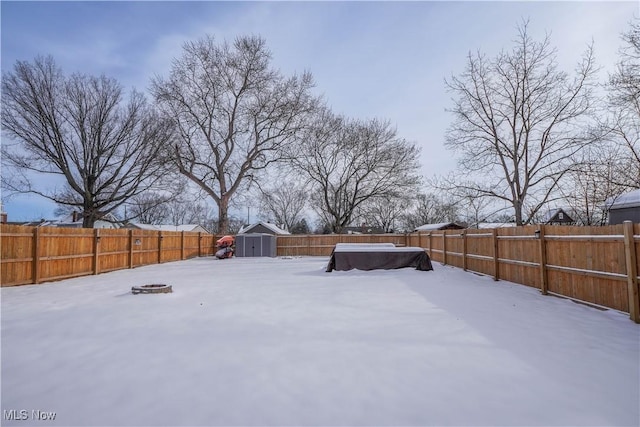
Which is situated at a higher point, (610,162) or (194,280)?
(610,162)

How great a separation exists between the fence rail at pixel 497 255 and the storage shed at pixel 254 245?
5651mm

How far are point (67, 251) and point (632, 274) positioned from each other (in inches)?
504

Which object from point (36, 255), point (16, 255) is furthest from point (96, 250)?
point (16, 255)

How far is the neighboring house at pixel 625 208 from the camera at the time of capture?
10.6m

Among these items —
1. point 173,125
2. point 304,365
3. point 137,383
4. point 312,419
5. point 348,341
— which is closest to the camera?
point 312,419

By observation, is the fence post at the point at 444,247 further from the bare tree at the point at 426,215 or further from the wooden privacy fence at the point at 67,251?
the bare tree at the point at 426,215

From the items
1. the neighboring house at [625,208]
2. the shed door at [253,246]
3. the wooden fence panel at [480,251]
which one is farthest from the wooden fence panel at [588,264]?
the shed door at [253,246]

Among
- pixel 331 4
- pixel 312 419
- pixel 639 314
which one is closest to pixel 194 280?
pixel 312 419

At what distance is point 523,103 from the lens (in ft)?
56.0

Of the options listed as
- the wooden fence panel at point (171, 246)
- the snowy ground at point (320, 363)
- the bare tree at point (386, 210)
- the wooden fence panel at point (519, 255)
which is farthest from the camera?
the bare tree at point (386, 210)

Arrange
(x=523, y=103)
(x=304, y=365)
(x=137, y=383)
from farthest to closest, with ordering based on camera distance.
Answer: (x=523, y=103) < (x=304, y=365) < (x=137, y=383)

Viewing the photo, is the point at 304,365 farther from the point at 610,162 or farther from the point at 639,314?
the point at 610,162

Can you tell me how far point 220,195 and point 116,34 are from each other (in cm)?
1605

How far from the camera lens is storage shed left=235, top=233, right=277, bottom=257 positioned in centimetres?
2095
